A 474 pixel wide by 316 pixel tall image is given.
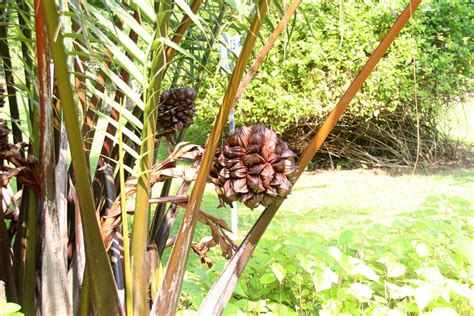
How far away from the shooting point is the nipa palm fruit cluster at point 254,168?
4.39 feet

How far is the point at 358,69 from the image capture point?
23.4 feet

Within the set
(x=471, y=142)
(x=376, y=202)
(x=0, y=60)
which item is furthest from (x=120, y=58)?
(x=471, y=142)

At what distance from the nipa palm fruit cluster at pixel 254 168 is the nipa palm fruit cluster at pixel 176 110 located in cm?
48

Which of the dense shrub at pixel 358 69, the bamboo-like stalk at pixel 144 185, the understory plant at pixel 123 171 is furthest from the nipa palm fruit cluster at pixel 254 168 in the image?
the dense shrub at pixel 358 69

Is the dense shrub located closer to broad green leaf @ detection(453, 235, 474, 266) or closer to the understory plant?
broad green leaf @ detection(453, 235, 474, 266)

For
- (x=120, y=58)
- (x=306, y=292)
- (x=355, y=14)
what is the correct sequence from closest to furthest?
(x=120, y=58), (x=306, y=292), (x=355, y=14)

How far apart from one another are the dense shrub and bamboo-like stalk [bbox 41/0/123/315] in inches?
229

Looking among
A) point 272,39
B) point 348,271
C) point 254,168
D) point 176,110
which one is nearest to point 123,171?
point 254,168

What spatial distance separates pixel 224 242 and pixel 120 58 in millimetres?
674

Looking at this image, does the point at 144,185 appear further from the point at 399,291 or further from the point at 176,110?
the point at 399,291

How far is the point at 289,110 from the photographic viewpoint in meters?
7.33

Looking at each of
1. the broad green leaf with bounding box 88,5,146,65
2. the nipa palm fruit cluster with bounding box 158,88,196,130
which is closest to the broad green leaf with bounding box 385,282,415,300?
the nipa palm fruit cluster with bounding box 158,88,196,130

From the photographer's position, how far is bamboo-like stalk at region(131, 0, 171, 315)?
1.25 meters

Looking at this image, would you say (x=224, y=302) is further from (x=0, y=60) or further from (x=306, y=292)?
(x=0, y=60)
